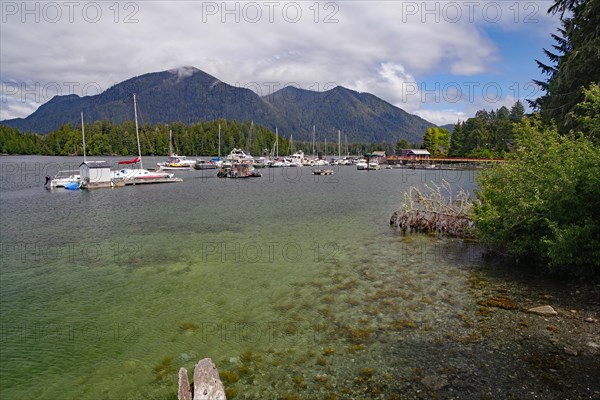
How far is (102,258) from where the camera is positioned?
19219mm

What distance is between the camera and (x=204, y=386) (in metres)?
6.38

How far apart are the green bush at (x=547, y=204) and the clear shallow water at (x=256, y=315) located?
80.2 inches

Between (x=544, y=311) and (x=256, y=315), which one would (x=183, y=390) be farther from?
(x=544, y=311)

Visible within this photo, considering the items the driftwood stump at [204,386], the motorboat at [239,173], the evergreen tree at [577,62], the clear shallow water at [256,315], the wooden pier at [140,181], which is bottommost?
the clear shallow water at [256,315]

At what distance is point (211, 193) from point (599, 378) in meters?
47.9

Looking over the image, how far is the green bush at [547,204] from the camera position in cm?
1253

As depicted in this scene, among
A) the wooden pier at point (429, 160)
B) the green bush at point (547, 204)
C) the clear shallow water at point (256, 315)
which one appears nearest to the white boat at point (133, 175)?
the clear shallow water at point (256, 315)

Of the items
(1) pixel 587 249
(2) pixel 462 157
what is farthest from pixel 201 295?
(2) pixel 462 157

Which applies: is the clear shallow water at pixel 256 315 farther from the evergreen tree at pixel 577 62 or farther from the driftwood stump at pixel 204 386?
the evergreen tree at pixel 577 62

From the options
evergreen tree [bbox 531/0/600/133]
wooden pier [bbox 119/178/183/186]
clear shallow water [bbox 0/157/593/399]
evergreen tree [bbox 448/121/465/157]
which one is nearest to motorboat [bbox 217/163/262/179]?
wooden pier [bbox 119/178/183/186]

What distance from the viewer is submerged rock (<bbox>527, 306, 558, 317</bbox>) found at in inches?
447

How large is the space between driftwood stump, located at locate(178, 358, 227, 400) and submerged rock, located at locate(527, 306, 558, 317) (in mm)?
10190

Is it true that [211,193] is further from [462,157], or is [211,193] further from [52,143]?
[52,143]

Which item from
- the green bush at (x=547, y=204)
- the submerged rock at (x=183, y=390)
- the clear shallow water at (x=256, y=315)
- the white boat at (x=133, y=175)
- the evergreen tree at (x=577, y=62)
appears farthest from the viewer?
the white boat at (x=133, y=175)
